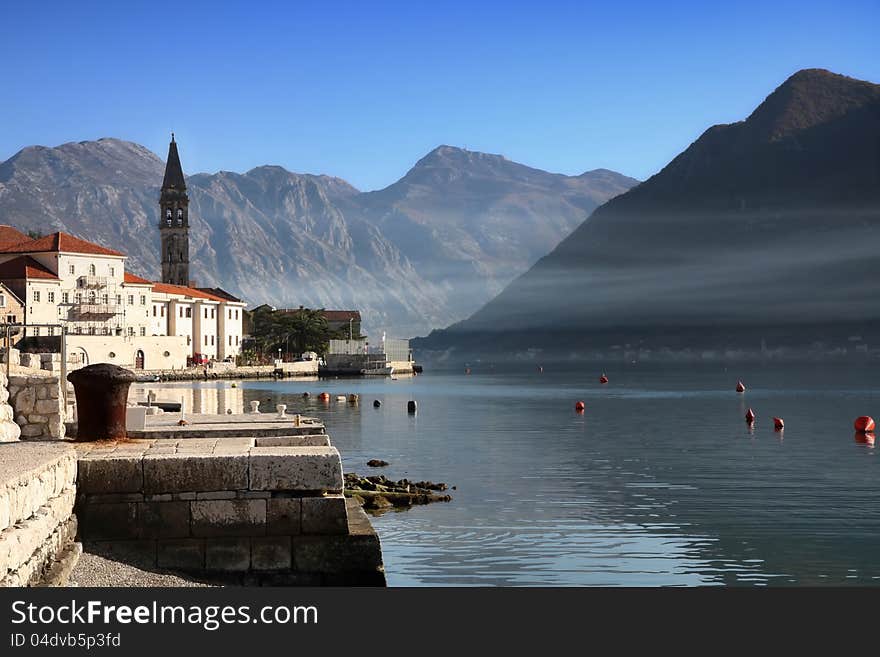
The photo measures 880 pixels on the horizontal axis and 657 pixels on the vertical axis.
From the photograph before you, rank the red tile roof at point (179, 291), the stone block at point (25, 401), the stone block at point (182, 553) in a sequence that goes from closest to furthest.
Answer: the stone block at point (182, 553), the stone block at point (25, 401), the red tile roof at point (179, 291)

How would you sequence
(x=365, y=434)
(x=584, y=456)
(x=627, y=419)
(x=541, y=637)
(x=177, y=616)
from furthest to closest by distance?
(x=627, y=419), (x=365, y=434), (x=584, y=456), (x=541, y=637), (x=177, y=616)

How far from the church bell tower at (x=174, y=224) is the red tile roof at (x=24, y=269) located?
54197mm

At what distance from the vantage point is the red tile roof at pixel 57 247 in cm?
12750

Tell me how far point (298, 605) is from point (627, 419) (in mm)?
58263

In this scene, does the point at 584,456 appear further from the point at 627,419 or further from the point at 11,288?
the point at 11,288

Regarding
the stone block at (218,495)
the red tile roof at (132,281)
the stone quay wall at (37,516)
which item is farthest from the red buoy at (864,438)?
the red tile roof at (132,281)

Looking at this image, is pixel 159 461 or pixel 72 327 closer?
pixel 159 461

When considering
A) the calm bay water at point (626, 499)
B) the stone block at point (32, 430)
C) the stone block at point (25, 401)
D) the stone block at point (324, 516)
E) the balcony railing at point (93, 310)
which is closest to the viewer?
the stone block at point (324, 516)

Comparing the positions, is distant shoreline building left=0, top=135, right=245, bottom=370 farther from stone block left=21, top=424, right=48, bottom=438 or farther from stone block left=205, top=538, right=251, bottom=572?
stone block left=205, top=538, right=251, bottom=572

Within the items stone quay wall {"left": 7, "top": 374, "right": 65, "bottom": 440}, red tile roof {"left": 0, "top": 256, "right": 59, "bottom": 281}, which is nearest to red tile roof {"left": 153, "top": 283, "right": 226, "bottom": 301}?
red tile roof {"left": 0, "top": 256, "right": 59, "bottom": 281}

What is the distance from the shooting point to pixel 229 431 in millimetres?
21516

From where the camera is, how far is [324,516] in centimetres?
1441

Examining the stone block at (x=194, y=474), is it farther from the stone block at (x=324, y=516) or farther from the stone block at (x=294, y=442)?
the stone block at (x=294, y=442)

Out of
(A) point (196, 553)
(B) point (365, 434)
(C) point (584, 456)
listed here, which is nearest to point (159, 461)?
(A) point (196, 553)
